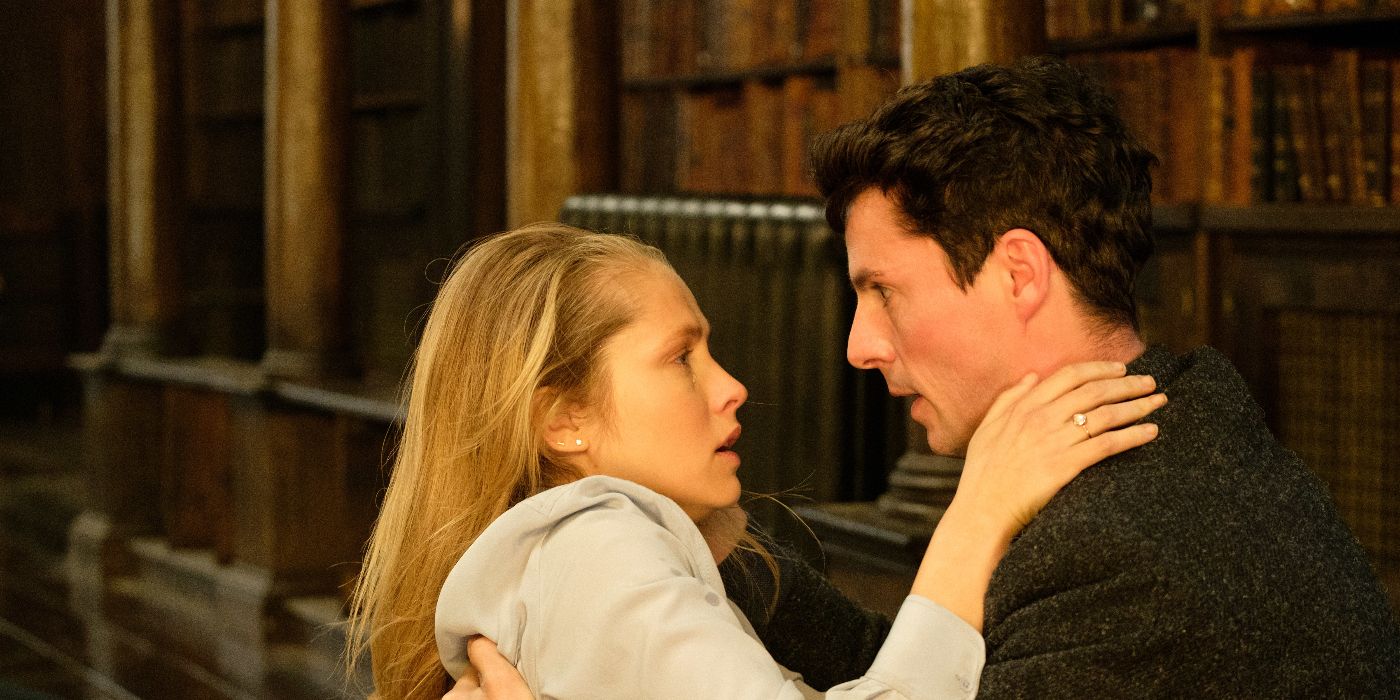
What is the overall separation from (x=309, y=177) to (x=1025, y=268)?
3798 mm

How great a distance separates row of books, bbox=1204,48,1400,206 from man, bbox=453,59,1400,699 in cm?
254

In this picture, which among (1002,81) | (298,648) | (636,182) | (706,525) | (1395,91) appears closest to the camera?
(1002,81)

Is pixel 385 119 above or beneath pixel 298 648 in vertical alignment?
above

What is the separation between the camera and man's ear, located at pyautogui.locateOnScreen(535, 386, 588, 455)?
5.41 feet

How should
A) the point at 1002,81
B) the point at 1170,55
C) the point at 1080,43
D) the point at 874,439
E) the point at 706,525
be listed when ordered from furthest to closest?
the point at 1080,43 → the point at 1170,55 → the point at 874,439 → the point at 706,525 → the point at 1002,81

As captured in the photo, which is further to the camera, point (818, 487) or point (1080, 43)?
point (1080, 43)

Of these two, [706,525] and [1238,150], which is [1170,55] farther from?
[706,525]

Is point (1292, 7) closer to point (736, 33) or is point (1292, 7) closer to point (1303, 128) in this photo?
point (1303, 128)

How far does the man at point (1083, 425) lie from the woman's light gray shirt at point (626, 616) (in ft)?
0.23

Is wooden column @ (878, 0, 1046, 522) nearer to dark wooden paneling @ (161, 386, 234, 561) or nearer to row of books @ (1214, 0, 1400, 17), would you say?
row of books @ (1214, 0, 1400, 17)

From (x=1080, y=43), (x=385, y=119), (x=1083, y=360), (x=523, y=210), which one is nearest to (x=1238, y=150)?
(x=1080, y=43)

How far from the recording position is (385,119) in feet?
22.6

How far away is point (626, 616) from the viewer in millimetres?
1369

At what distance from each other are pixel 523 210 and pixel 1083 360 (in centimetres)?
261
